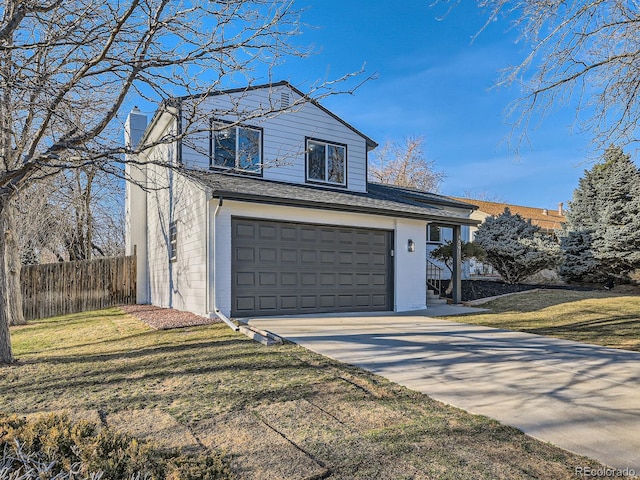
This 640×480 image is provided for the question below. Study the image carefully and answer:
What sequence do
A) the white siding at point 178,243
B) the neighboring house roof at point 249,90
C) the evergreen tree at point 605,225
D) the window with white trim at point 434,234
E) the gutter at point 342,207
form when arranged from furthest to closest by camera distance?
the window with white trim at point 434,234, the evergreen tree at point 605,225, the white siding at point 178,243, the gutter at point 342,207, the neighboring house roof at point 249,90

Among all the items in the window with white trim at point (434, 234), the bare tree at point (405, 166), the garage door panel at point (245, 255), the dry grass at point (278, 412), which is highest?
the bare tree at point (405, 166)

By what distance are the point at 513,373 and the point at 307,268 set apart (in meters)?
5.65

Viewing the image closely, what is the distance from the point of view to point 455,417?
340 centimetres

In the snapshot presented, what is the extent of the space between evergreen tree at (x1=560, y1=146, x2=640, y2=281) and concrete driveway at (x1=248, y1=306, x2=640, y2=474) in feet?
37.6

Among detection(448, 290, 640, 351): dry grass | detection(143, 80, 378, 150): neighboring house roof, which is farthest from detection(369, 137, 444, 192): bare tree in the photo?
detection(448, 290, 640, 351): dry grass

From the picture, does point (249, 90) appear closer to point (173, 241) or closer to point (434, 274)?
point (173, 241)

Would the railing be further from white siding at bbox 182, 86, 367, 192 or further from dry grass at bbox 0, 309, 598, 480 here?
dry grass at bbox 0, 309, 598, 480

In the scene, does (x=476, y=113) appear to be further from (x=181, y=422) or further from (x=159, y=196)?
(x=181, y=422)

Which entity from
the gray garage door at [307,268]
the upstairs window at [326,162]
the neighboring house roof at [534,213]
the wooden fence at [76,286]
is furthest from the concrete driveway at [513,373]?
the neighboring house roof at [534,213]

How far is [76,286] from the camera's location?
12875 millimetres

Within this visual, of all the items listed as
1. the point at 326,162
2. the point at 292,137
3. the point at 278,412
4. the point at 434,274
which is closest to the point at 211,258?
the point at 292,137

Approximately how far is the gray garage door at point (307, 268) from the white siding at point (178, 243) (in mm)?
886

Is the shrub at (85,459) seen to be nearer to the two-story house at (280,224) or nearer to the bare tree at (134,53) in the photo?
the bare tree at (134,53)

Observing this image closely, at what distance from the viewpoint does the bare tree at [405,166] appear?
102ft
